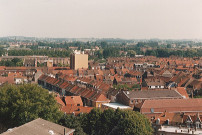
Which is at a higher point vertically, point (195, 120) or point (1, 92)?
point (1, 92)

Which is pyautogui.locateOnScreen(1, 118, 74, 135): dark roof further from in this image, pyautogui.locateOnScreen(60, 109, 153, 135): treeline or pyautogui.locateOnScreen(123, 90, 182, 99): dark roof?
pyautogui.locateOnScreen(123, 90, 182, 99): dark roof

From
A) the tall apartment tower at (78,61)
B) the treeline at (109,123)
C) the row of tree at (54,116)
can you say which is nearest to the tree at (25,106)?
the row of tree at (54,116)

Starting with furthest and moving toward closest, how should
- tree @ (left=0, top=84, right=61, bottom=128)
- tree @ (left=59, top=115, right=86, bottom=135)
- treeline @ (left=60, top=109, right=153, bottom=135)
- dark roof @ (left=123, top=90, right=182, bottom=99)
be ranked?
dark roof @ (left=123, top=90, right=182, bottom=99) < tree @ (left=0, top=84, right=61, bottom=128) < treeline @ (left=60, top=109, right=153, bottom=135) < tree @ (left=59, top=115, right=86, bottom=135)

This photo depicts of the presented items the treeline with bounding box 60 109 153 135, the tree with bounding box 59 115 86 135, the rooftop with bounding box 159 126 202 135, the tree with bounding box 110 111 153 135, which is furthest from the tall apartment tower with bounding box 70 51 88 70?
the tree with bounding box 110 111 153 135

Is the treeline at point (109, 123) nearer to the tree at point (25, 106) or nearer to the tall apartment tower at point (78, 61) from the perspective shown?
the tree at point (25, 106)

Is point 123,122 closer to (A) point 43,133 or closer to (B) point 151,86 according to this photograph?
(A) point 43,133

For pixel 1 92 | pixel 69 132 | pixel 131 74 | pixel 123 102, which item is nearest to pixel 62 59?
pixel 131 74

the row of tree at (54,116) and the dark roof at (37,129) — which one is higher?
the dark roof at (37,129)

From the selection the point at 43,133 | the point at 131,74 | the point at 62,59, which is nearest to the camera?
the point at 43,133
